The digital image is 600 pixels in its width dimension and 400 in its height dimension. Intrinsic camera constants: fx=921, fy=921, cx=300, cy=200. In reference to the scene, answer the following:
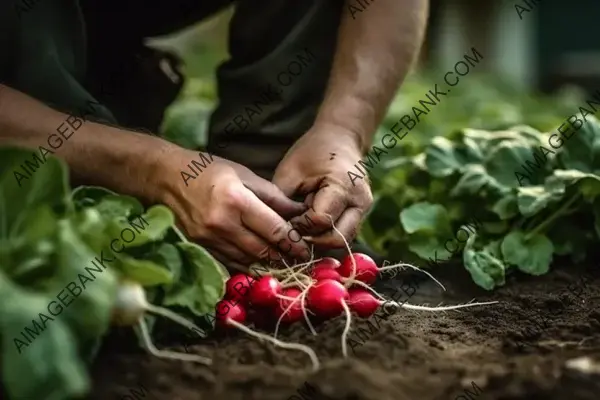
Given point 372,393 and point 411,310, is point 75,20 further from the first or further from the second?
point 372,393

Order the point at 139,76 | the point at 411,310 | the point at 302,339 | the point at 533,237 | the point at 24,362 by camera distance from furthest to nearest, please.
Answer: the point at 139,76 < the point at 533,237 < the point at 411,310 < the point at 302,339 < the point at 24,362

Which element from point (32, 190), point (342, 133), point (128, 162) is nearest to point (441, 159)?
point (342, 133)

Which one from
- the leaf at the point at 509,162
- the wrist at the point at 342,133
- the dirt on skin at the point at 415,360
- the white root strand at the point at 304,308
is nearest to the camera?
the dirt on skin at the point at 415,360

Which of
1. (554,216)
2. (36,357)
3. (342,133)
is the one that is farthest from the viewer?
(554,216)

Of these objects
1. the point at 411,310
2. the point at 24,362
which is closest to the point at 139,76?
the point at 411,310

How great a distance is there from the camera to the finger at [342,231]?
130 cm

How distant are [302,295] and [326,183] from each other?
0.62 feet

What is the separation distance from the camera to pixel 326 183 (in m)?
1.32

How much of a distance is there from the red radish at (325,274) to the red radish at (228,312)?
12 centimetres

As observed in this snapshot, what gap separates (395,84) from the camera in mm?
1575

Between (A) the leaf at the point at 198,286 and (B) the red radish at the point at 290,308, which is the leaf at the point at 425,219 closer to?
(B) the red radish at the point at 290,308

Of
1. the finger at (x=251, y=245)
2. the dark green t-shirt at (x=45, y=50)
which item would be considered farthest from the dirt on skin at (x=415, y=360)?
the dark green t-shirt at (x=45, y=50)

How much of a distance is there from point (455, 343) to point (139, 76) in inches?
34.8

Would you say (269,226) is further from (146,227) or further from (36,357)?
(36,357)
